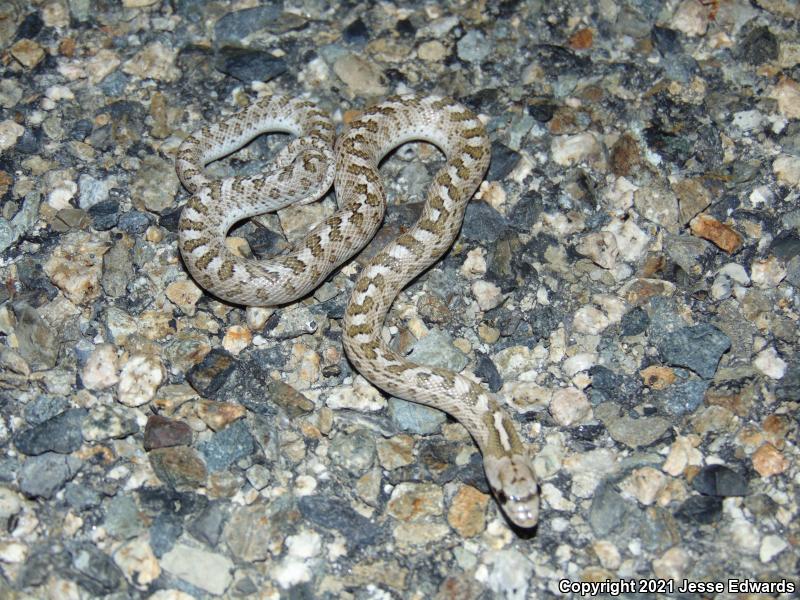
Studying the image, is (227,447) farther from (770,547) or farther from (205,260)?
(770,547)

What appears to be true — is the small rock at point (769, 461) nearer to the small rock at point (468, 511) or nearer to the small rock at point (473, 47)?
the small rock at point (468, 511)

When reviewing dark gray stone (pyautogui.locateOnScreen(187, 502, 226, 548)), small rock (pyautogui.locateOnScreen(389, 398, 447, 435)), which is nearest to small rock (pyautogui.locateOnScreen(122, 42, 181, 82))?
small rock (pyautogui.locateOnScreen(389, 398, 447, 435))

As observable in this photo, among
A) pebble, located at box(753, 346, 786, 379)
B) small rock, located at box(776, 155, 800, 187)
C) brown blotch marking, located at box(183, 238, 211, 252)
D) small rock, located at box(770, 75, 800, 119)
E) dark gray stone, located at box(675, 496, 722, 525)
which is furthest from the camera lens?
small rock, located at box(770, 75, 800, 119)

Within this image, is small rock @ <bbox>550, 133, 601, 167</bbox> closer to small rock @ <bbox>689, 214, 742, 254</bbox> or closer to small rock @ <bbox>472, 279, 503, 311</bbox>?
small rock @ <bbox>689, 214, 742, 254</bbox>

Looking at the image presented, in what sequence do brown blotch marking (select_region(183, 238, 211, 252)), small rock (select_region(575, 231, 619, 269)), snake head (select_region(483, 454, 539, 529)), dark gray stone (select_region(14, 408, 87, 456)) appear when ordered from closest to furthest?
1. snake head (select_region(483, 454, 539, 529))
2. dark gray stone (select_region(14, 408, 87, 456))
3. brown blotch marking (select_region(183, 238, 211, 252))
4. small rock (select_region(575, 231, 619, 269))

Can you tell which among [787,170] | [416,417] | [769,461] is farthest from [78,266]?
[787,170]
